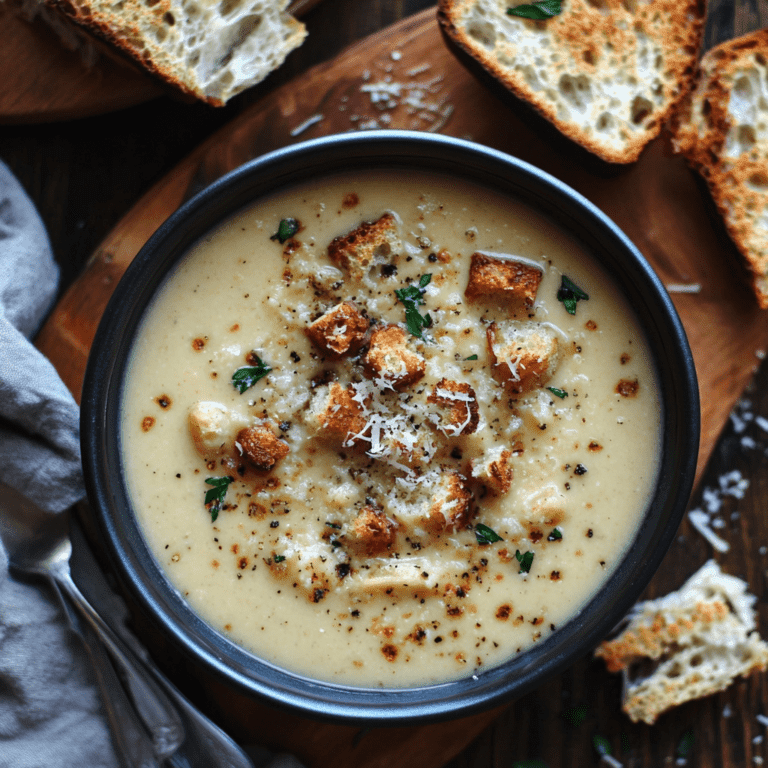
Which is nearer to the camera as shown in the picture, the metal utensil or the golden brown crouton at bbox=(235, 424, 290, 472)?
the golden brown crouton at bbox=(235, 424, 290, 472)

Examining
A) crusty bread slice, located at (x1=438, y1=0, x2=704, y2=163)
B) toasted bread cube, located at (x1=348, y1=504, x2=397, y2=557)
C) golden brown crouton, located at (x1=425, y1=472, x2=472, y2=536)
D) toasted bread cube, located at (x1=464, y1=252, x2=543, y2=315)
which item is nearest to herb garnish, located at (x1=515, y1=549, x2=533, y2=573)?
golden brown crouton, located at (x1=425, y1=472, x2=472, y2=536)

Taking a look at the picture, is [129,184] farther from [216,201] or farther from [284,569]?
[284,569]

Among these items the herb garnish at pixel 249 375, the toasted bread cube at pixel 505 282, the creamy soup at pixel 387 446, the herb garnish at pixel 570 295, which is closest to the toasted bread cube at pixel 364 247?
the creamy soup at pixel 387 446

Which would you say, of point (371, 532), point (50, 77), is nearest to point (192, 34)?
point (50, 77)

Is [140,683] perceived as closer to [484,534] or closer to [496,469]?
[484,534]

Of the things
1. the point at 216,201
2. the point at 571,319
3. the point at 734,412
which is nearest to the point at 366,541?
the point at 571,319

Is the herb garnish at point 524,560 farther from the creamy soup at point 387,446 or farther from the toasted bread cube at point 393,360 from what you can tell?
the toasted bread cube at point 393,360

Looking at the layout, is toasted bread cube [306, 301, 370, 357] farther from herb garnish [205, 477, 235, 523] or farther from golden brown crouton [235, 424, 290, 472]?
herb garnish [205, 477, 235, 523]

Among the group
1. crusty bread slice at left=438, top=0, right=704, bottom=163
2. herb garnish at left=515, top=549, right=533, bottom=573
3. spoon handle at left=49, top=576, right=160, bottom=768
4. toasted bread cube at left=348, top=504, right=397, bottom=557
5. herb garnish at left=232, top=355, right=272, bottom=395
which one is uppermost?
crusty bread slice at left=438, top=0, right=704, bottom=163
